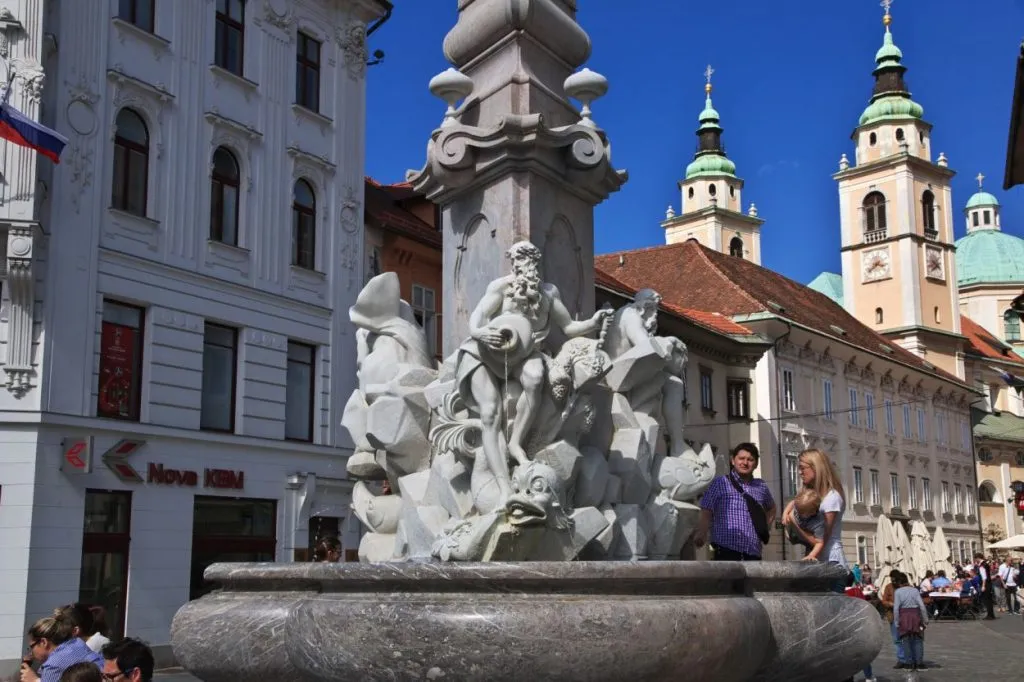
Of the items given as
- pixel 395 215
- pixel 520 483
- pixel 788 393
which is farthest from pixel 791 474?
pixel 520 483

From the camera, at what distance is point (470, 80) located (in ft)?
28.9

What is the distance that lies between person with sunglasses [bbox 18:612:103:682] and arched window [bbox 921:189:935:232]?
65.8m

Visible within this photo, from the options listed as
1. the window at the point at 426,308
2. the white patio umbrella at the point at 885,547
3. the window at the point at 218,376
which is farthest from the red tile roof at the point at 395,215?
the white patio umbrella at the point at 885,547

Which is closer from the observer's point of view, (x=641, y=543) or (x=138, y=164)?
(x=641, y=543)

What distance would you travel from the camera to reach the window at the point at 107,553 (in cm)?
1691

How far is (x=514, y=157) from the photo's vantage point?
8.21m

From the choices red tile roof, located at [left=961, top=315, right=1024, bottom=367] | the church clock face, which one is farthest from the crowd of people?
red tile roof, located at [left=961, top=315, right=1024, bottom=367]

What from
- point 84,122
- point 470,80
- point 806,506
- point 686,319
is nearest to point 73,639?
point 806,506

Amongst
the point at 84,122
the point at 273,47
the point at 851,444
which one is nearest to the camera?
the point at 84,122

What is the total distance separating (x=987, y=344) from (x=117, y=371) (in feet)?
232

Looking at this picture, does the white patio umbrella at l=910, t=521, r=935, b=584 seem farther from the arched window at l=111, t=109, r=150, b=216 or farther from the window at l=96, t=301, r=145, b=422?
the arched window at l=111, t=109, r=150, b=216

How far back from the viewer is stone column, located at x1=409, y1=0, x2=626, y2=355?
27.1ft

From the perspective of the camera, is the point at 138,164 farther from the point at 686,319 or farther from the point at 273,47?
the point at 686,319

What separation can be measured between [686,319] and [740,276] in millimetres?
12409
